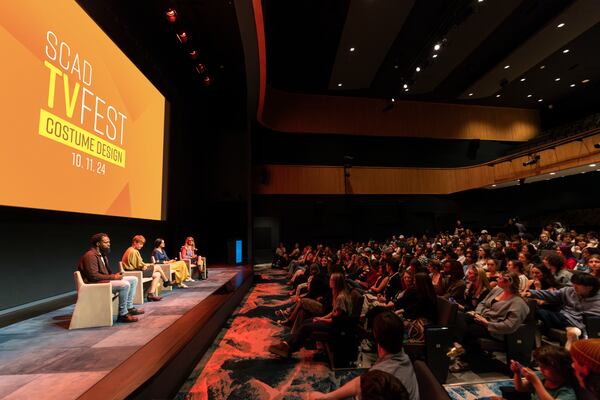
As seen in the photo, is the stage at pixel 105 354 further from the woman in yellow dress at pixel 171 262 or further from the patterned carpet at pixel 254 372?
the woman in yellow dress at pixel 171 262

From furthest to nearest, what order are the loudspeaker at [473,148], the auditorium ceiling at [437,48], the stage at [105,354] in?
the loudspeaker at [473,148], the auditorium ceiling at [437,48], the stage at [105,354]

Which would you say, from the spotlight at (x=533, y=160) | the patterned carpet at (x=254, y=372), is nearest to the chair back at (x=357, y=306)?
the patterned carpet at (x=254, y=372)

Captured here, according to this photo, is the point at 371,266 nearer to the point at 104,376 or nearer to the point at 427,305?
the point at 427,305

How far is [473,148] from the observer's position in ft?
48.1

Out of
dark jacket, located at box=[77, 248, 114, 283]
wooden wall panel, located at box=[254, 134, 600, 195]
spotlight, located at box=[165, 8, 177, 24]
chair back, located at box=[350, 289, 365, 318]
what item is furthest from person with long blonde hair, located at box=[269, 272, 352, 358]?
wooden wall panel, located at box=[254, 134, 600, 195]

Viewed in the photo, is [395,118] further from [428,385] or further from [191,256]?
[428,385]

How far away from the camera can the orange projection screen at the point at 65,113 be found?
288 cm

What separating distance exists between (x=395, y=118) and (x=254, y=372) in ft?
44.6

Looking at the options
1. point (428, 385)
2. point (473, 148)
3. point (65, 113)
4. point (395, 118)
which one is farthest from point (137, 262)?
point (473, 148)

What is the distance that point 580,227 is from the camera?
11430mm

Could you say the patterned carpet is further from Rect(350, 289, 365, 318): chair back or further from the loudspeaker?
the loudspeaker

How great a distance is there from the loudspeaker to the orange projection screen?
14.4m

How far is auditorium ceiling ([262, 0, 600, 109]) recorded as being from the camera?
7906 millimetres

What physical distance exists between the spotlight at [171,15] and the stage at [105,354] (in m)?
4.77
